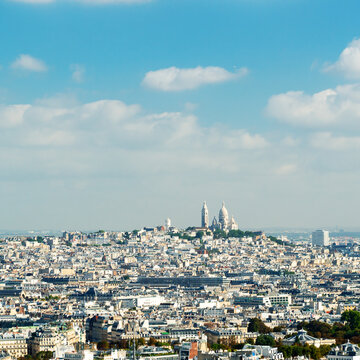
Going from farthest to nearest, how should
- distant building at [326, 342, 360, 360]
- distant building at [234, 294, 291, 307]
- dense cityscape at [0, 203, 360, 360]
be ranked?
1. distant building at [234, 294, 291, 307]
2. dense cityscape at [0, 203, 360, 360]
3. distant building at [326, 342, 360, 360]

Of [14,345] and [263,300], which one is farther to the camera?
[263,300]

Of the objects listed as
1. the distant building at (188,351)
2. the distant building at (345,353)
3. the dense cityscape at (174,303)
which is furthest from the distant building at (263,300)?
the distant building at (345,353)

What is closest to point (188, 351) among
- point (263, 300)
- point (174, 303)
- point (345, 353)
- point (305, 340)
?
point (345, 353)

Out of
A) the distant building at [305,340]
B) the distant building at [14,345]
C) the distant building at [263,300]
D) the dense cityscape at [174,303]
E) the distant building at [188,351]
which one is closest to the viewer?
the distant building at [188,351]

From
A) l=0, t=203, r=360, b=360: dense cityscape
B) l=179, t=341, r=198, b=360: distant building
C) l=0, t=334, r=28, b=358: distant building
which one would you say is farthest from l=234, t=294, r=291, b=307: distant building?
l=179, t=341, r=198, b=360: distant building

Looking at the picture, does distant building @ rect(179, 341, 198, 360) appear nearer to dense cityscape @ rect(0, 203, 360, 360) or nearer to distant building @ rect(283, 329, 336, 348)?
dense cityscape @ rect(0, 203, 360, 360)

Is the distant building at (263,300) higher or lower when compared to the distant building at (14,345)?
higher

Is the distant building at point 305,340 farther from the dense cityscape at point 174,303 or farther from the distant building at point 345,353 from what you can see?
the distant building at point 345,353

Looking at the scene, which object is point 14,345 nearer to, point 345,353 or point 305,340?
point 305,340

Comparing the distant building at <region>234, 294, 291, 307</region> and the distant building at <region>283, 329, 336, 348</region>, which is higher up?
the distant building at <region>234, 294, 291, 307</region>
